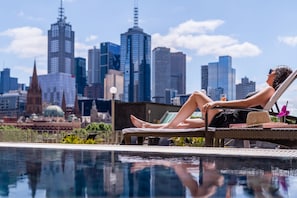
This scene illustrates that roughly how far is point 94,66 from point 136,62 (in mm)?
19454

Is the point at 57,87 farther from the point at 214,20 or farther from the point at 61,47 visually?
the point at 214,20

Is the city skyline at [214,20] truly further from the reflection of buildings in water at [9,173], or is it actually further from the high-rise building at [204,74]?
the high-rise building at [204,74]

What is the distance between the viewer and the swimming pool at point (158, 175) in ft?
8.47

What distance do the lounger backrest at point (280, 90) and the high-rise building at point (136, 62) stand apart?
9736cm

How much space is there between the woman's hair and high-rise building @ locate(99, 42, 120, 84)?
126078 millimetres

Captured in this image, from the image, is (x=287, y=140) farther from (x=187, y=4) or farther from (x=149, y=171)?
(x=187, y=4)

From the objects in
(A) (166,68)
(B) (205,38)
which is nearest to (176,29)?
(B) (205,38)

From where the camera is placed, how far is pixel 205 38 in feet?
149

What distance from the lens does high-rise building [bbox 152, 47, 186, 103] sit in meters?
73.7

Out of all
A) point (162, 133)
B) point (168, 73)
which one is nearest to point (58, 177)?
point (162, 133)

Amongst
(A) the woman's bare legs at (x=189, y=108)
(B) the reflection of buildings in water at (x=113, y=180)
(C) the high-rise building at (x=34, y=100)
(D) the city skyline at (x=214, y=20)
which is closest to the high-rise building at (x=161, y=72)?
(D) the city skyline at (x=214, y=20)

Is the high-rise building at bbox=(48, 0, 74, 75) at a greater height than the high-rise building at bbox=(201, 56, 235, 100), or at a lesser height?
greater

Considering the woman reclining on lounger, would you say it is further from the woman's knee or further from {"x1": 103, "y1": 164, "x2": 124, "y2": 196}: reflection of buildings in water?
{"x1": 103, "y1": 164, "x2": 124, "y2": 196}: reflection of buildings in water

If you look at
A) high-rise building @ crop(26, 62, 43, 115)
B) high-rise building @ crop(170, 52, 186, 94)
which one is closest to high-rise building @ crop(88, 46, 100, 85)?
high-rise building @ crop(26, 62, 43, 115)
